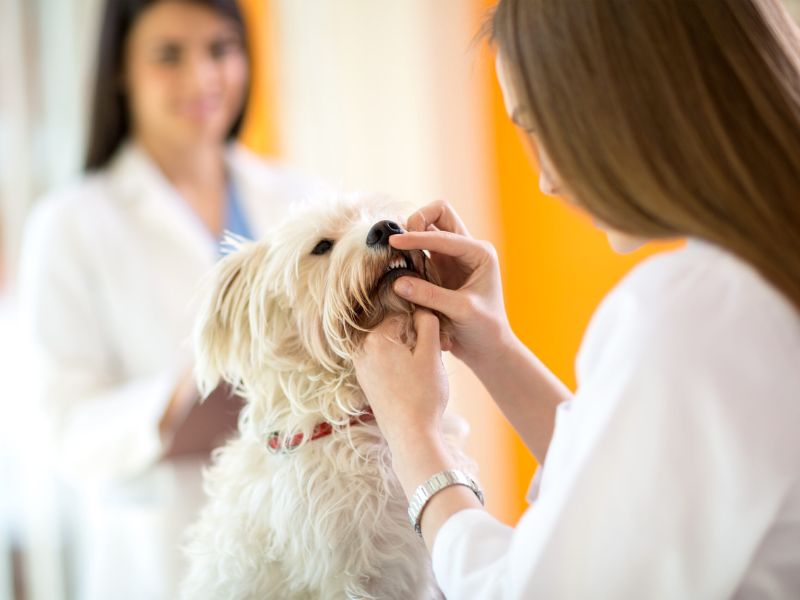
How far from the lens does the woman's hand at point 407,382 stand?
0.96m

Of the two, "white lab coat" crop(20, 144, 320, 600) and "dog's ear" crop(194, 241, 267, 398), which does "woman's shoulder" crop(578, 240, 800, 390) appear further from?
"white lab coat" crop(20, 144, 320, 600)

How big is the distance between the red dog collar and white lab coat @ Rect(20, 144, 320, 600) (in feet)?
1.81

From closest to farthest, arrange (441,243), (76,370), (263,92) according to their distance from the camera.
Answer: (441,243)
(76,370)
(263,92)

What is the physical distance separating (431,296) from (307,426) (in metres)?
0.28

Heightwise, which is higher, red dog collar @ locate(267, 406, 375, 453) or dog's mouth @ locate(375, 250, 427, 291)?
dog's mouth @ locate(375, 250, 427, 291)

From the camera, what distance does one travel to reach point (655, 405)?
2.34ft

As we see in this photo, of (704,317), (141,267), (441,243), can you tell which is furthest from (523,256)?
(704,317)

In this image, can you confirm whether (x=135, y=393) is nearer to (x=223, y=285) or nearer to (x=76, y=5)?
(x=223, y=285)

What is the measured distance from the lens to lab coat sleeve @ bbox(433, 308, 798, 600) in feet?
2.32

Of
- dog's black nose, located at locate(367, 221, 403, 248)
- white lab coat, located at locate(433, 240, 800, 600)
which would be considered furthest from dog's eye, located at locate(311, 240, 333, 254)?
white lab coat, located at locate(433, 240, 800, 600)

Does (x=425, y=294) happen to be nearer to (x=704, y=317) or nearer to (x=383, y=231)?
(x=383, y=231)

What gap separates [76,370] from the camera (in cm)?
183

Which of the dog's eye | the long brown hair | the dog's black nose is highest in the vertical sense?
the long brown hair

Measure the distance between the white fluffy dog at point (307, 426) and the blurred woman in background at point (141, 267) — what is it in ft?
1.42
